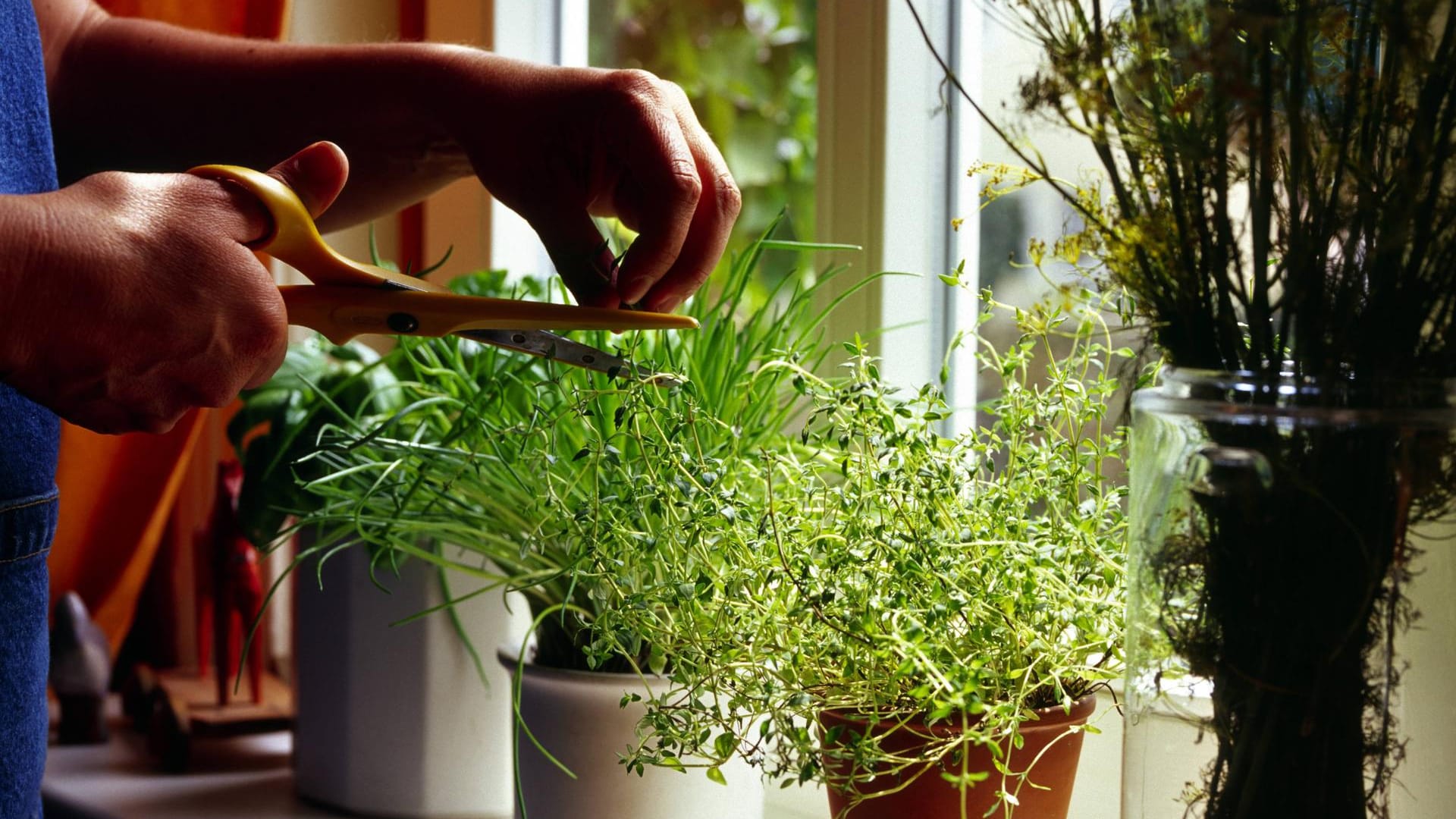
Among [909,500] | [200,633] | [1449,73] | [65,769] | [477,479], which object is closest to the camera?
[1449,73]

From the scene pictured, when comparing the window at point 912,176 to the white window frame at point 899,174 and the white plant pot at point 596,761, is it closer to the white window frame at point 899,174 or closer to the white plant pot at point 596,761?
the white window frame at point 899,174

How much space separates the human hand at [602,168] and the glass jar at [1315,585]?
260 millimetres

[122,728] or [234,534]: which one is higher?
[234,534]

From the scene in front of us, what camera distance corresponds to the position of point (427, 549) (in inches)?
31.1

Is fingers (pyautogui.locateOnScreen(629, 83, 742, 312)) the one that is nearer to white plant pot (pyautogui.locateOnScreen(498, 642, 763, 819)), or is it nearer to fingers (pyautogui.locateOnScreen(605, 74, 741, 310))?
fingers (pyautogui.locateOnScreen(605, 74, 741, 310))

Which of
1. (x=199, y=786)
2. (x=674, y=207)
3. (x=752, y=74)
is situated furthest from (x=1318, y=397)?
(x=752, y=74)

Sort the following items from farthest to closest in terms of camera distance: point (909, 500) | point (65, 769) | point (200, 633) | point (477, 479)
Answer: point (200, 633) → point (65, 769) → point (477, 479) → point (909, 500)

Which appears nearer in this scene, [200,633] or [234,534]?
[234,534]

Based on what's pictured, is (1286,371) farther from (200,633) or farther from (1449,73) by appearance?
(200,633)

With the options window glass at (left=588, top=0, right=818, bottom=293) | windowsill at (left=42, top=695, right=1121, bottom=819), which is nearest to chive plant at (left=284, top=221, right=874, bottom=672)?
windowsill at (left=42, top=695, right=1121, bottom=819)

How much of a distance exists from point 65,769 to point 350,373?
459mm

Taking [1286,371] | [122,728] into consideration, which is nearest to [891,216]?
[1286,371]

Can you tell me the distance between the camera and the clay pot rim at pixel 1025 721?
1.64 feet

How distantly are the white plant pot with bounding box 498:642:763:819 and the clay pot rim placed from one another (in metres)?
0.15
